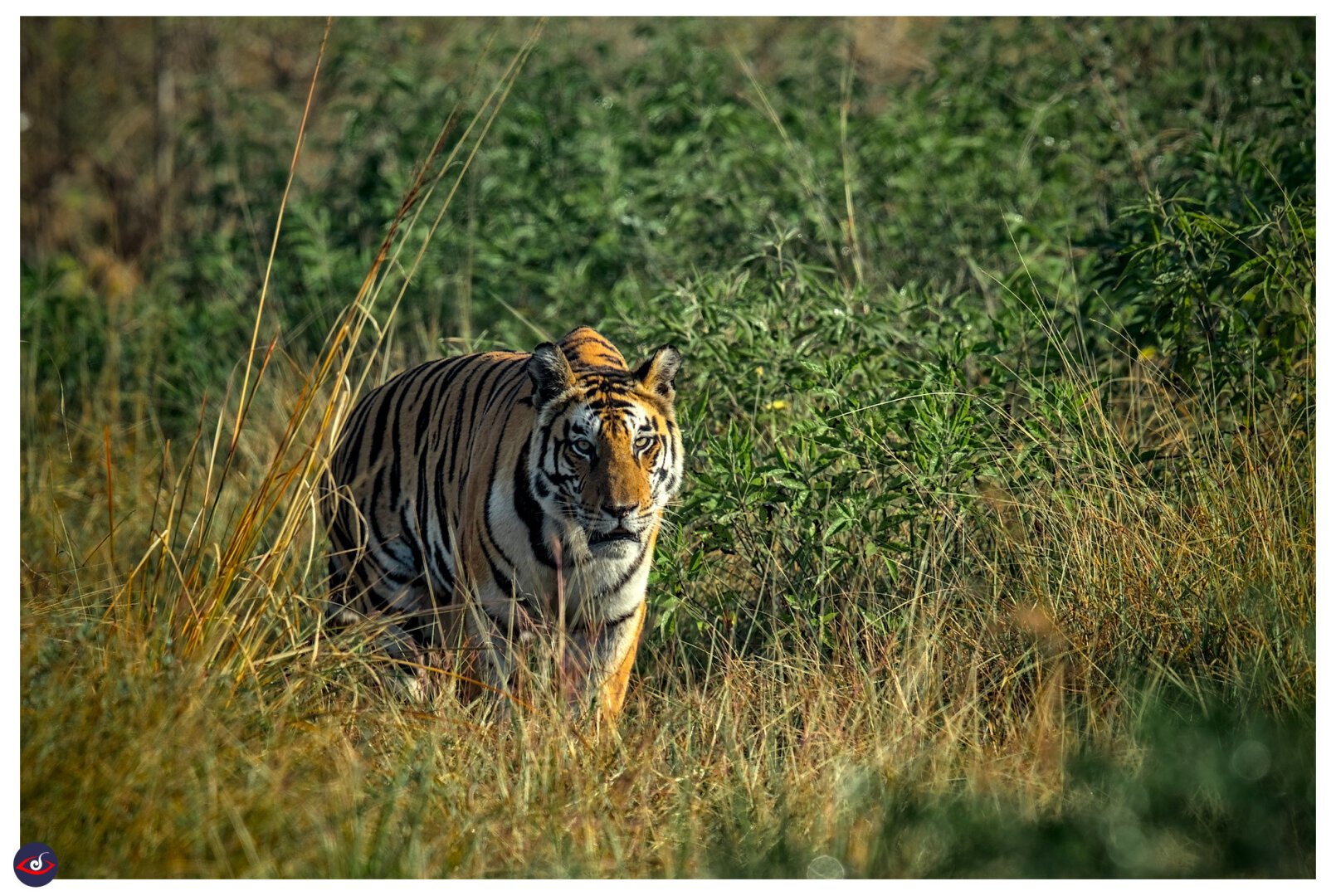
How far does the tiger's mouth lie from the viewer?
153 inches

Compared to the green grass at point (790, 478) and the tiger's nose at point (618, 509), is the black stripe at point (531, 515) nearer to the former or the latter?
the tiger's nose at point (618, 509)

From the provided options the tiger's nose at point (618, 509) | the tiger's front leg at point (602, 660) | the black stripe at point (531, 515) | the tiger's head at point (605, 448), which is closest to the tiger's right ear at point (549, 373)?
the tiger's head at point (605, 448)

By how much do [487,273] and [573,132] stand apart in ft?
3.38

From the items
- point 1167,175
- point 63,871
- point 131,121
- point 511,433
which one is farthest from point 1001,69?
point 131,121

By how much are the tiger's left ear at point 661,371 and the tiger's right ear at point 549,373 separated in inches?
8.4

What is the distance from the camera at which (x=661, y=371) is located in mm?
4125

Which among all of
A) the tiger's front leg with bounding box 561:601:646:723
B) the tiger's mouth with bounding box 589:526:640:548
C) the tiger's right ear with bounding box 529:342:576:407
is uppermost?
the tiger's right ear with bounding box 529:342:576:407

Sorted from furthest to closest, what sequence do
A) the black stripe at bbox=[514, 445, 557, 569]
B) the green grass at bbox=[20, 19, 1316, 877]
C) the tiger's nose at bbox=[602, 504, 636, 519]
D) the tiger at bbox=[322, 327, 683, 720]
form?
the black stripe at bbox=[514, 445, 557, 569]
the tiger at bbox=[322, 327, 683, 720]
the tiger's nose at bbox=[602, 504, 636, 519]
the green grass at bbox=[20, 19, 1316, 877]

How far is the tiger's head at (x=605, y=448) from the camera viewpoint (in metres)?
3.88

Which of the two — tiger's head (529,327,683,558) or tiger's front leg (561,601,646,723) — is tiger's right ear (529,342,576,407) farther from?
tiger's front leg (561,601,646,723)

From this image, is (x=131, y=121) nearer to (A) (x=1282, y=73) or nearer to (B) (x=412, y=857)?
(A) (x=1282, y=73)

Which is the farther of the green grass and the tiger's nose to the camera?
the tiger's nose

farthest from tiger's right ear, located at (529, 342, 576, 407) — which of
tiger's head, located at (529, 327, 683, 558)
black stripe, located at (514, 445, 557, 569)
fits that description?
black stripe, located at (514, 445, 557, 569)

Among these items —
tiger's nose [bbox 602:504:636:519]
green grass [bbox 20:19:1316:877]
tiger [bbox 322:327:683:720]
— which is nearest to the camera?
green grass [bbox 20:19:1316:877]
